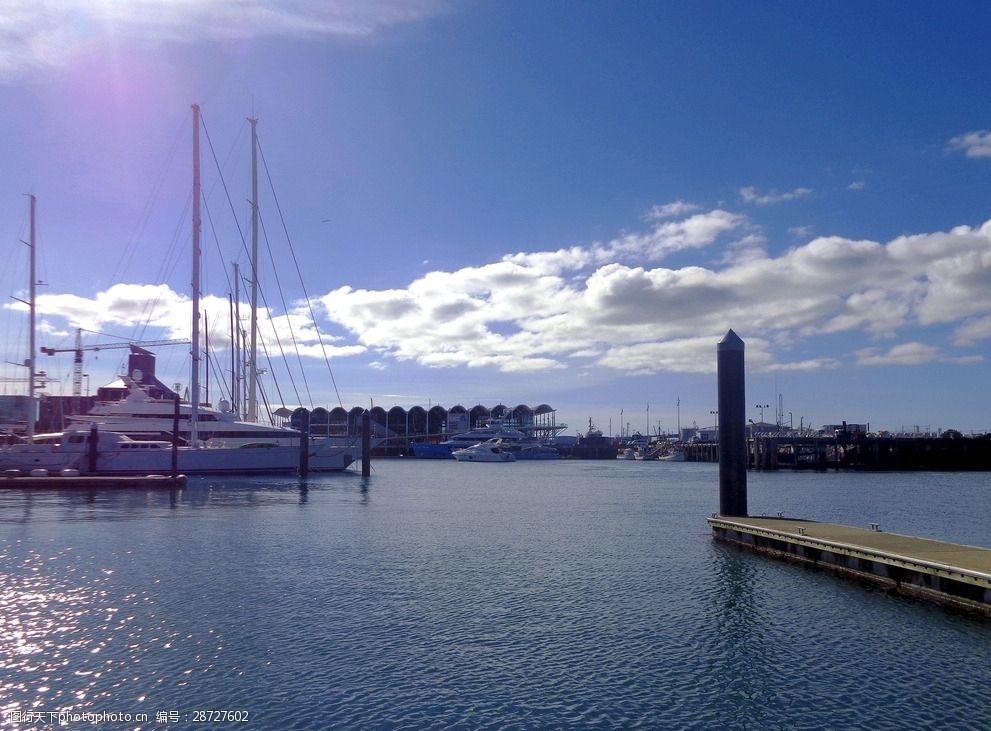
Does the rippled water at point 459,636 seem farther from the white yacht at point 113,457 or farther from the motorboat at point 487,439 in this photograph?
the motorboat at point 487,439

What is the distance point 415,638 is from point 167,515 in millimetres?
27950

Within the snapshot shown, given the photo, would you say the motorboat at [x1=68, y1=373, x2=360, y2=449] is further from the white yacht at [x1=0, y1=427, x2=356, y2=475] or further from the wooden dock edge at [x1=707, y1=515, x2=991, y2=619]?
the wooden dock edge at [x1=707, y1=515, x2=991, y2=619]

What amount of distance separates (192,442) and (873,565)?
58.3 m

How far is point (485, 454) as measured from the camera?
6319 inches

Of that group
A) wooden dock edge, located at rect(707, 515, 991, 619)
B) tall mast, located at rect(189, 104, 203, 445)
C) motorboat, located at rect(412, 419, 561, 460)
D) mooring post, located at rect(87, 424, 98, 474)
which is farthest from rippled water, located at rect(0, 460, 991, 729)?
motorboat, located at rect(412, 419, 561, 460)

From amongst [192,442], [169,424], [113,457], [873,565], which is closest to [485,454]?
[169,424]

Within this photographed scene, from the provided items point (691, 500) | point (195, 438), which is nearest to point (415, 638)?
point (691, 500)

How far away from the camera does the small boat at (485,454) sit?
159250 mm

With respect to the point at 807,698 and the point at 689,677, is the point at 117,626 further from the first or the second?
the point at 807,698

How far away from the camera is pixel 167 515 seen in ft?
132

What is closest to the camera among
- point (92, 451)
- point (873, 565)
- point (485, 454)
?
point (873, 565)

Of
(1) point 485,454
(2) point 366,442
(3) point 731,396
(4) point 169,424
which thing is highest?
(3) point 731,396

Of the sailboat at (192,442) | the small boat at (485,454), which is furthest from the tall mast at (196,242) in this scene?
the small boat at (485,454)

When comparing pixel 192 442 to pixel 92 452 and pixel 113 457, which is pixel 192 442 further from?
pixel 92 452
